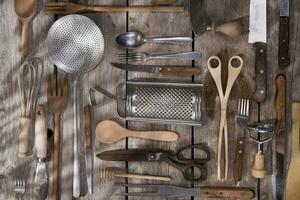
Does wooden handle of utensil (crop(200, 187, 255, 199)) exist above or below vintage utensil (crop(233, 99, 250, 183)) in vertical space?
below

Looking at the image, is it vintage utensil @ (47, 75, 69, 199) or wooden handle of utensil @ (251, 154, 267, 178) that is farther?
vintage utensil @ (47, 75, 69, 199)

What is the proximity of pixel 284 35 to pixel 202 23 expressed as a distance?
0.23 meters

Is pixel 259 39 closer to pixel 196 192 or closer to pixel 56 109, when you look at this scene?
pixel 196 192

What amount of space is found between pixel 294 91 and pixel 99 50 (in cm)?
56

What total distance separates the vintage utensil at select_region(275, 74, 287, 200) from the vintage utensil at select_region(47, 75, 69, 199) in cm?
60

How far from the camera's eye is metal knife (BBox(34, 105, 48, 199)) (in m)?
1.60

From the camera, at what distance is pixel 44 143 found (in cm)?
160

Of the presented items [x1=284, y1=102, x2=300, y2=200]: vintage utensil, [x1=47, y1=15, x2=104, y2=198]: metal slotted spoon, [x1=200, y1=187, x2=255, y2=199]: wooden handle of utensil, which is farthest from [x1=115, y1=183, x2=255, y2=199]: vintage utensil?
[x1=47, y1=15, x2=104, y2=198]: metal slotted spoon

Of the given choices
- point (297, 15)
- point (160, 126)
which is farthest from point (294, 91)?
point (160, 126)

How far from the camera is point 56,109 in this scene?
5.28 ft

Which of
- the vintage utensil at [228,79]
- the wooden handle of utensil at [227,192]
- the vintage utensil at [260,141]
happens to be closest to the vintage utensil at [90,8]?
the vintage utensil at [228,79]

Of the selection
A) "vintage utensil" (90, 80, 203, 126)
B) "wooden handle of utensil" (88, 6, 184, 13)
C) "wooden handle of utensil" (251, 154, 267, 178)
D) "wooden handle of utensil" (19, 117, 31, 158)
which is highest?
"wooden handle of utensil" (88, 6, 184, 13)

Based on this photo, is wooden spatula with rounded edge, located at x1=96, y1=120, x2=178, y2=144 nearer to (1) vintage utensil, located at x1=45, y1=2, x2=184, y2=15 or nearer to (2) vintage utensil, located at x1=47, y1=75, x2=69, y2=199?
(2) vintage utensil, located at x1=47, y1=75, x2=69, y2=199

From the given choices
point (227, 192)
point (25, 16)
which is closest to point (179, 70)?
point (227, 192)
